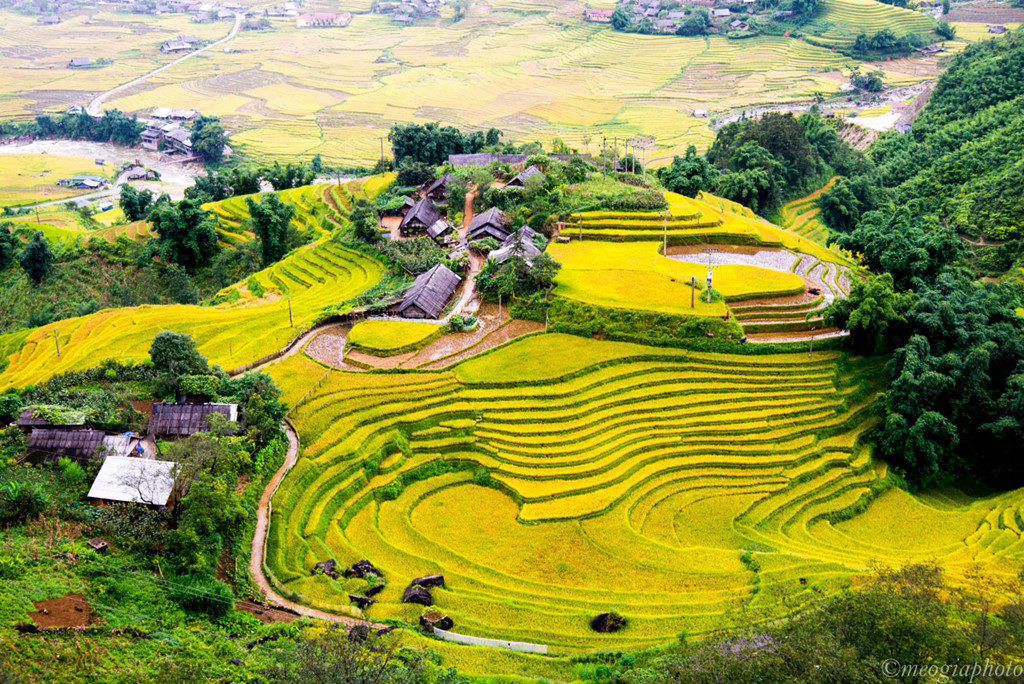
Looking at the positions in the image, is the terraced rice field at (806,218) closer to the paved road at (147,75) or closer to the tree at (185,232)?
the tree at (185,232)

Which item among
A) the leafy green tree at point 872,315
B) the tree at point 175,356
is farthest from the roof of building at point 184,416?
the leafy green tree at point 872,315

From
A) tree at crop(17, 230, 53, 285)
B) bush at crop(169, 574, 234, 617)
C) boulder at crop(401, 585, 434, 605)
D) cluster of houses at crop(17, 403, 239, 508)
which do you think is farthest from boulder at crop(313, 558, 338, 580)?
tree at crop(17, 230, 53, 285)

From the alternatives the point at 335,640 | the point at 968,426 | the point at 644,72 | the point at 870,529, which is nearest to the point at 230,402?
the point at 335,640

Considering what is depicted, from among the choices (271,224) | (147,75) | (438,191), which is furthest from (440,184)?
(147,75)

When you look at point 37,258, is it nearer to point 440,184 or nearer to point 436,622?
point 440,184

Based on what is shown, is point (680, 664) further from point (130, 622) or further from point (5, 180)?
point (5, 180)
